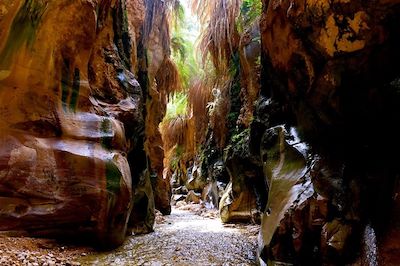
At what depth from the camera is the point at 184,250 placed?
4.52 m

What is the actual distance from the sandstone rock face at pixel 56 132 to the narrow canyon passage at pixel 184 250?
414mm

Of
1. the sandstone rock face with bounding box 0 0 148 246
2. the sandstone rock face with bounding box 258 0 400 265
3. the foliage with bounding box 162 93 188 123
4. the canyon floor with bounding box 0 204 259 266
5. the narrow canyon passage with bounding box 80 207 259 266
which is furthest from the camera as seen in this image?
the foliage with bounding box 162 93 188 123

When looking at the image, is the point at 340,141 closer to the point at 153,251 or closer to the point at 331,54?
the point at 331,54

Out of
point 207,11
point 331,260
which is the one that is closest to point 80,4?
point 331,260

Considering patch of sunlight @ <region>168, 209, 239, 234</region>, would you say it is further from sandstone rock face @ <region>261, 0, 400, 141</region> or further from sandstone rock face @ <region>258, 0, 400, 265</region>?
Result: sandstone rock face @ <region>261, 0, 400, 141</region>

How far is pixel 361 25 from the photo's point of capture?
306 cm

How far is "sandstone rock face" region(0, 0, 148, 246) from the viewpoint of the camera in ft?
12.1

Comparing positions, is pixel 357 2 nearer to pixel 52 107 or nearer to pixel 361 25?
pixel 361 25

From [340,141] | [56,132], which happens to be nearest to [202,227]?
[56,132]

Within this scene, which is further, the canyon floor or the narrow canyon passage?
the narrow canyon passage

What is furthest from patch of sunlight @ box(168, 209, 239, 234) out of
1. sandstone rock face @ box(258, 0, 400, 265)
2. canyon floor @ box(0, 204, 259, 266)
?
sandstone rock face @ box(258, 0, 400, 265)

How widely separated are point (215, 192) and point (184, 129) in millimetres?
4665

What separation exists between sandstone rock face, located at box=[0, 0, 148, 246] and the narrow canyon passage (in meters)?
0.41

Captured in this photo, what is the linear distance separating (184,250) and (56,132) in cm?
243
